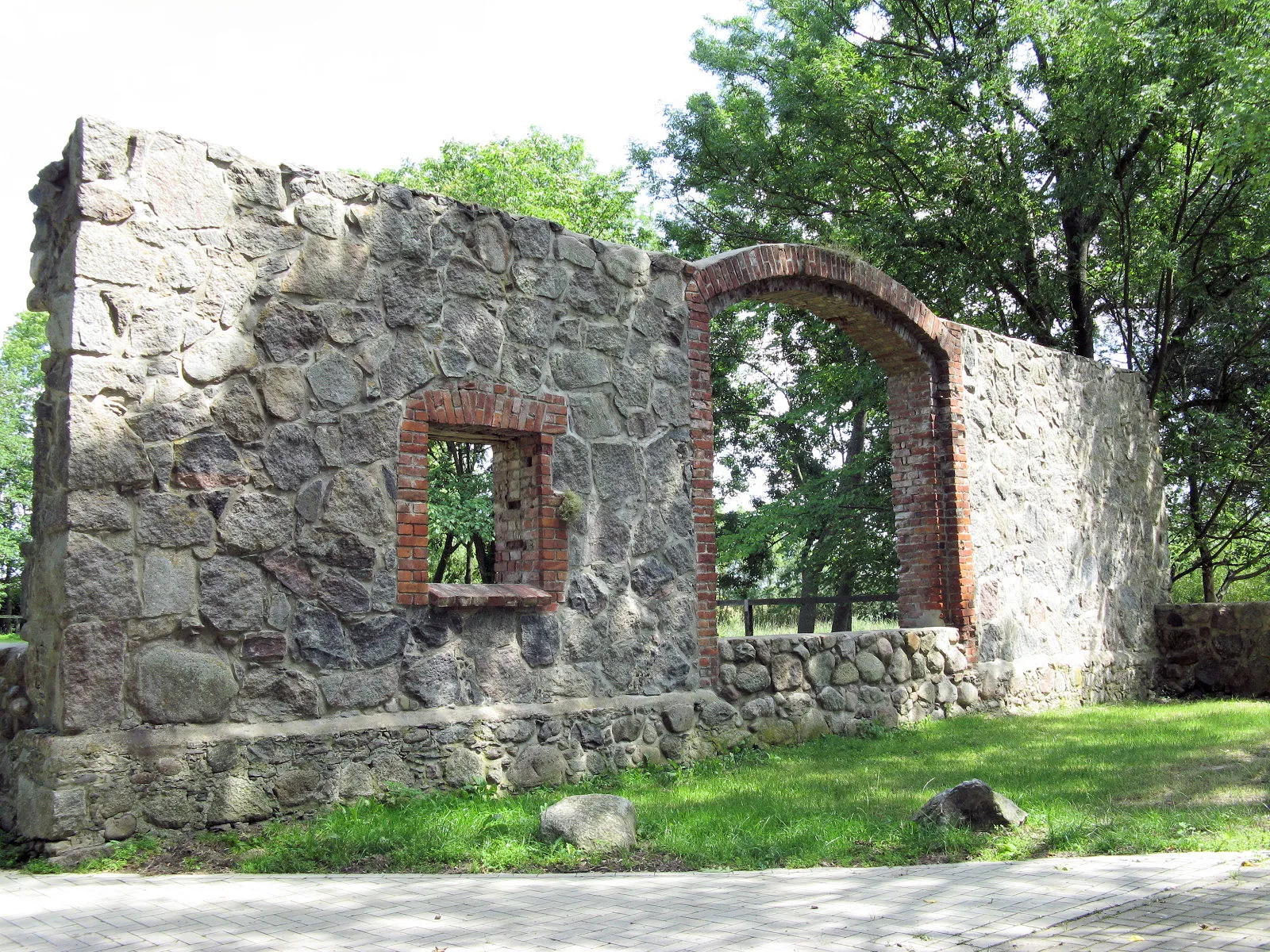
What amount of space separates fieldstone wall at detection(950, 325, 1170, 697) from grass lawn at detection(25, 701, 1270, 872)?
2.62 meters

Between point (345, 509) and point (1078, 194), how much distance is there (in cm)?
1104

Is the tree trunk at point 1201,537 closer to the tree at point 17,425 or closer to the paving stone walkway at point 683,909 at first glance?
the paving stone walkway at point 683,909

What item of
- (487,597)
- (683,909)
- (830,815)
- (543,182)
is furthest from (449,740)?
(543,182)

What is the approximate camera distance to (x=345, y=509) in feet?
20.9

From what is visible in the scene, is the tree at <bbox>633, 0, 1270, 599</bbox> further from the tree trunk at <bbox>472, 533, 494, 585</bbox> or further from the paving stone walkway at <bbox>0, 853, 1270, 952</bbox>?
the paving stone walkway at <bbox>0, 853, 1270, 952</bbox>

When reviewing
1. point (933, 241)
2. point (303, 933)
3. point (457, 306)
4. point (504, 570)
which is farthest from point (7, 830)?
point (933, 241)

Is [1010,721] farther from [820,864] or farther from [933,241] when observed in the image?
[933,241]

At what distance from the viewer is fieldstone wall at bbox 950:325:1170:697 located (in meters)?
11.0

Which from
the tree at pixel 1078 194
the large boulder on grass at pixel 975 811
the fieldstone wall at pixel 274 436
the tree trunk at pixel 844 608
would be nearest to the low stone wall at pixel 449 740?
the fieldstone wall at pixel 274 436

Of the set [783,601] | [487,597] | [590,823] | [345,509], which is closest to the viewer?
[590,823]

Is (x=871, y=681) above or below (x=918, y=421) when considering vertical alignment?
below

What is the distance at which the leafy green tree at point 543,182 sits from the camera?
2534 cm

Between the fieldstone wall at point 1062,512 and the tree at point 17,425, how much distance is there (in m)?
26.5

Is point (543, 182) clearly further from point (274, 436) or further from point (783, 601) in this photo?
point (274, 436)
